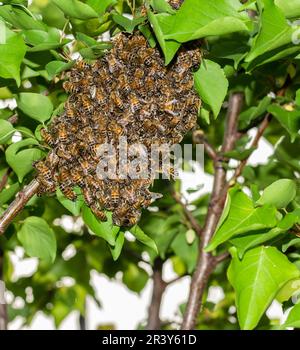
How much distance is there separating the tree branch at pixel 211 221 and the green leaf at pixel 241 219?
3.07ft

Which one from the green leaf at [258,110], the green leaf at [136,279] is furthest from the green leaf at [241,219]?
the green leaf at [136,279]

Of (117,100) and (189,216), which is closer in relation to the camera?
(117,100)

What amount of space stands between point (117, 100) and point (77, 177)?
26cm

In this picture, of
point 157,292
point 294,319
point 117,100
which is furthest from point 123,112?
point 157,292

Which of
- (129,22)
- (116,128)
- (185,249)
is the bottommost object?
(185,249)

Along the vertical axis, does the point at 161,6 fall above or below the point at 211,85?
above

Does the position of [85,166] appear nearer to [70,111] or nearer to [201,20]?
[70,111]

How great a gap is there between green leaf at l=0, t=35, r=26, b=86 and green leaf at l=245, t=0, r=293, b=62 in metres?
0.61

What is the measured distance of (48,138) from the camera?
184 cm

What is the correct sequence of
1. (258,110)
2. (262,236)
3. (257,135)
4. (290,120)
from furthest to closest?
(257,135) → (258,110) → (290,120) → (262,236)

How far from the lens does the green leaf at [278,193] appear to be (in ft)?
5.67

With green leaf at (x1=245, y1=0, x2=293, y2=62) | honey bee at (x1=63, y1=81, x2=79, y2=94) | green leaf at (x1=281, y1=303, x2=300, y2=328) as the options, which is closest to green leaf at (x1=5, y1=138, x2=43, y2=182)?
honey bee at (x1=63, y1=81, x2=79, y2=94)
